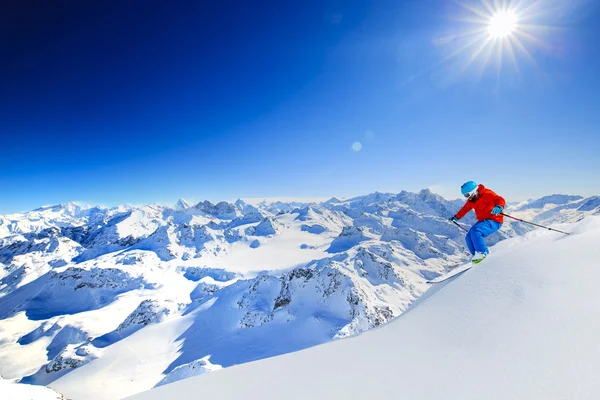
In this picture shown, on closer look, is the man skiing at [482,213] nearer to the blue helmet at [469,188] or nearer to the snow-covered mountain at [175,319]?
the blue helmet at [469,188]

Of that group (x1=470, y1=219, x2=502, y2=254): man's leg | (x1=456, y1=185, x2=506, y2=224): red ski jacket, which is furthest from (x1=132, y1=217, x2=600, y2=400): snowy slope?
(x1=456, y1=185, x2=506, y2=224): red ski jacket

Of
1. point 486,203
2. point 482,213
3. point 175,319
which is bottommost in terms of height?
point 175,319

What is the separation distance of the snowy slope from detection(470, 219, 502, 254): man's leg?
84.9 inches

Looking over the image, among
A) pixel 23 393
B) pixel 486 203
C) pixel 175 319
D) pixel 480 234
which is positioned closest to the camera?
pixel 480 234

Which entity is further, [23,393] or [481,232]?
[23,393]

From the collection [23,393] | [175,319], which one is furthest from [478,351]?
[175,319]

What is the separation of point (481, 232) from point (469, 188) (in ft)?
3.87

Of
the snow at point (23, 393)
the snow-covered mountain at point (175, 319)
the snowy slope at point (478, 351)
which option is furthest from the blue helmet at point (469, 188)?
the snow-covered mountain at point (175, 319)

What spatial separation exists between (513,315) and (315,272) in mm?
60536

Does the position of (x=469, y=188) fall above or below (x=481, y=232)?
above

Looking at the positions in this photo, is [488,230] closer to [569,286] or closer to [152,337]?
[569,286]

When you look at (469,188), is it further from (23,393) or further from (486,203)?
(23,393)

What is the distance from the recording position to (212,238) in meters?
200

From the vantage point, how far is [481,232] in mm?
6754
